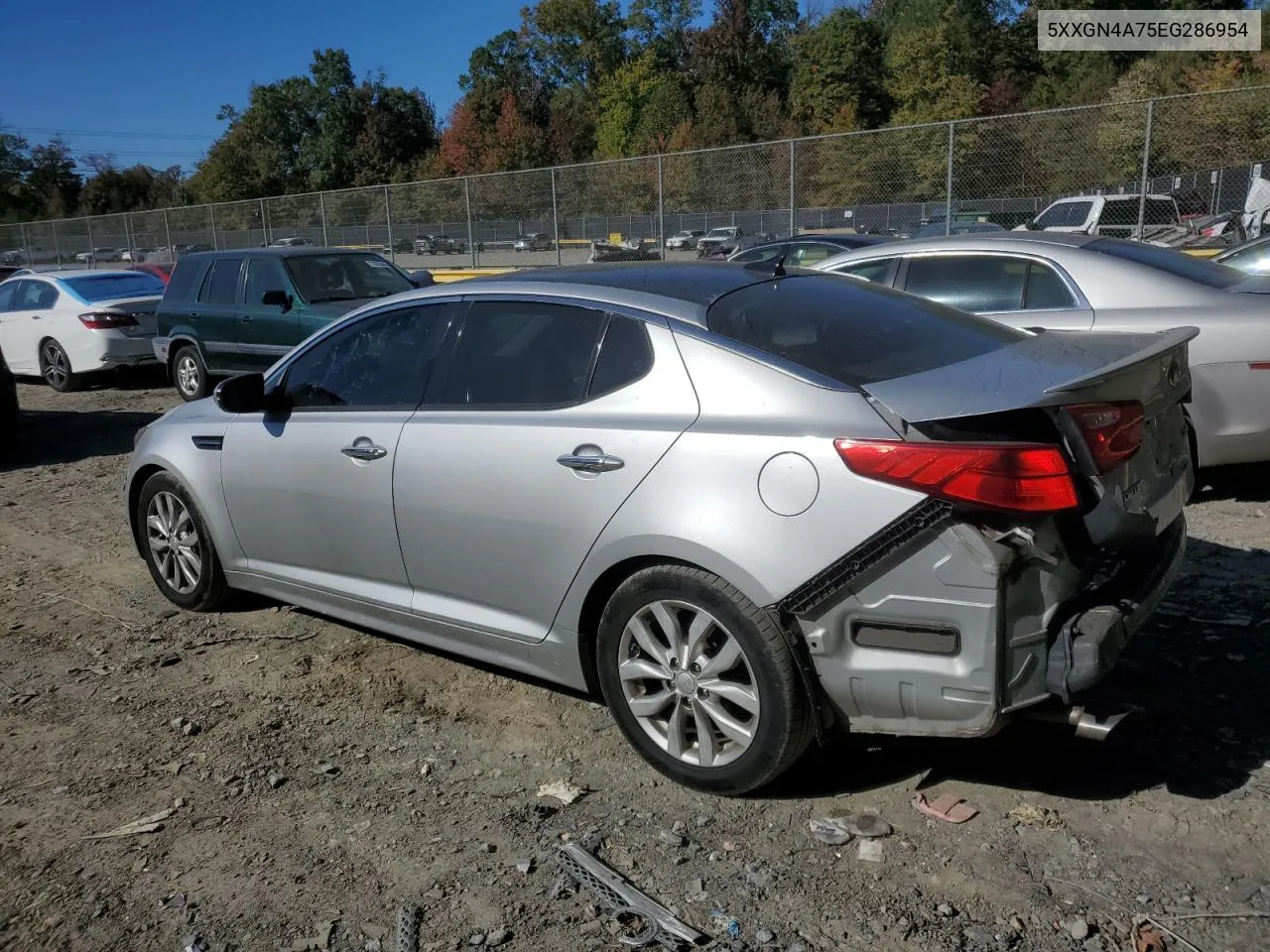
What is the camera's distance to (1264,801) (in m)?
3.13

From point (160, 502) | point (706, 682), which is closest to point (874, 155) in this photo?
point (160, 502)

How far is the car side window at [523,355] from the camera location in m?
3.63

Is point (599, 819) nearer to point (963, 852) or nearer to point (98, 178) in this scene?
point (963, 852)

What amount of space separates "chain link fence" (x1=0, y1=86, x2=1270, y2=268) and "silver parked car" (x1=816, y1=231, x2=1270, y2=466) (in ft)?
30.4

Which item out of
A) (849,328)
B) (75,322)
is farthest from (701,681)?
(75,322)

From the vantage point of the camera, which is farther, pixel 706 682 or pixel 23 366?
pixel 23 366

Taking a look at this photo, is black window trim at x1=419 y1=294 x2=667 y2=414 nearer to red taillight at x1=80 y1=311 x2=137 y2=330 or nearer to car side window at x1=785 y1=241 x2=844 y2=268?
car side window at x1=785 y1=241 x2=844 y2=268

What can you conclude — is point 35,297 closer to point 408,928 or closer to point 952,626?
point 408,928

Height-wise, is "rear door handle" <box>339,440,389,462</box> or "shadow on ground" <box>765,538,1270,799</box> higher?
"rear door handle" <box>339,440,389,462</box>

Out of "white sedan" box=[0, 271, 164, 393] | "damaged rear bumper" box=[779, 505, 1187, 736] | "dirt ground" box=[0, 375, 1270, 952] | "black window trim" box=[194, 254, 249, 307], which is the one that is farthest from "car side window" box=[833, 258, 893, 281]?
"white sedan" box=[0, 271, 164, 393]

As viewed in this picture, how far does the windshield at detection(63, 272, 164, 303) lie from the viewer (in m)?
13.6

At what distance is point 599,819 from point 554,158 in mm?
75381

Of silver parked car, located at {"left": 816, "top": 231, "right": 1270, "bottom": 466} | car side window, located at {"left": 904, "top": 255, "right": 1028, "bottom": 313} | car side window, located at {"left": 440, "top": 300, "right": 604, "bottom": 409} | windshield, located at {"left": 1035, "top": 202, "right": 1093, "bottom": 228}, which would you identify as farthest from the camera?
windshield, located at {"left": 1035, "top": 202, "right": 1093, "bottom": 228}

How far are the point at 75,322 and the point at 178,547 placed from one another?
9.65 metres
